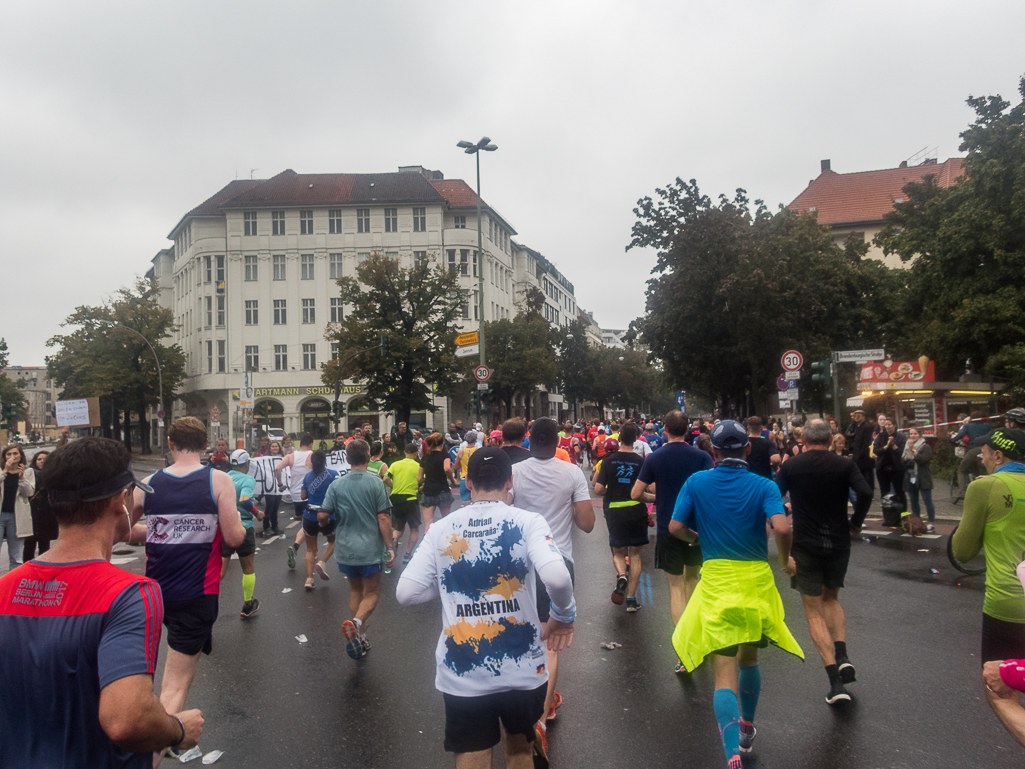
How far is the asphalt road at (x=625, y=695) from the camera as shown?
4535 millimetres

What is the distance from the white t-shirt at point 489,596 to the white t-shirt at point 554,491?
2303 mm

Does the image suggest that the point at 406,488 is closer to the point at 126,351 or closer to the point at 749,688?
the point at 749,688

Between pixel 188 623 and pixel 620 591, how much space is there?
14.7 feet

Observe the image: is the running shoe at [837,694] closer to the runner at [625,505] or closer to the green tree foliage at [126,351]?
the runner at [625,505]

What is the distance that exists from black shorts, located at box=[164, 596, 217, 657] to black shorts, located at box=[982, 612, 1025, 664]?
4.20 meters

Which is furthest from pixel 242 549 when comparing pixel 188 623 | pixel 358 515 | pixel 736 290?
pixel 736 290

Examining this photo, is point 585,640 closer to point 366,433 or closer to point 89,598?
point 89,598

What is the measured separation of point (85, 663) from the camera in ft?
6.75

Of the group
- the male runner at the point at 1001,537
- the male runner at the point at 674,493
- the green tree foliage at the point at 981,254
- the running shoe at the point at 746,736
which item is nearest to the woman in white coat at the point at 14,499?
the male runner at the point at 674,493

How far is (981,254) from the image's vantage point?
91.0 feet

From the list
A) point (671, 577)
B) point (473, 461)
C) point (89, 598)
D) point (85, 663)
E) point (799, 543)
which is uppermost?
point (473, 461)

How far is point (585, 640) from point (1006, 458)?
3.83 metres

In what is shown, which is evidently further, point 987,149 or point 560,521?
point 987,149

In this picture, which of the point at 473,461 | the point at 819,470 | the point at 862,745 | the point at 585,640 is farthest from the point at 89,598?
the point at 585,640
